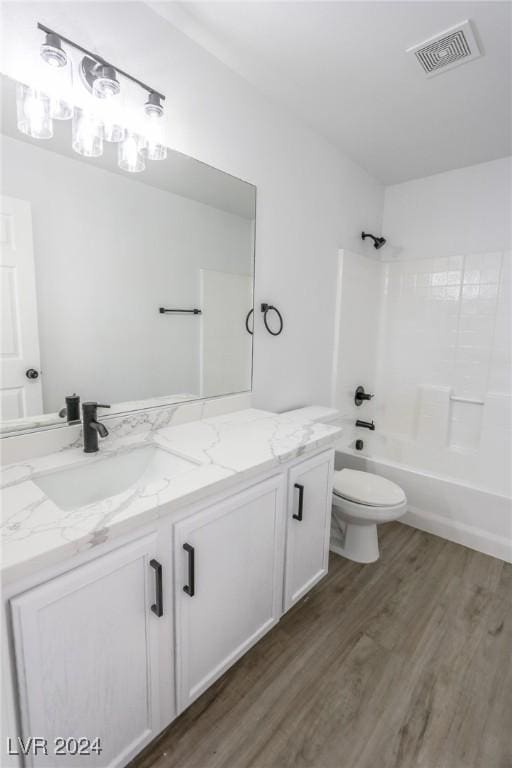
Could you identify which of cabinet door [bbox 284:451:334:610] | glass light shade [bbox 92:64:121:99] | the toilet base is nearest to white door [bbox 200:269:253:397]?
cabinet door [bbox 284:451:334:610]

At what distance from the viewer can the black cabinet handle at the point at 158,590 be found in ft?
3.28

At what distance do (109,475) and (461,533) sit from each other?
216cm

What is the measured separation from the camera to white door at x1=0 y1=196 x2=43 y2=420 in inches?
44.9

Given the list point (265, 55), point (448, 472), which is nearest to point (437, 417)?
point (448, 472)

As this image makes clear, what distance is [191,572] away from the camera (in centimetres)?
110

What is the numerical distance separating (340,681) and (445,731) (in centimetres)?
36

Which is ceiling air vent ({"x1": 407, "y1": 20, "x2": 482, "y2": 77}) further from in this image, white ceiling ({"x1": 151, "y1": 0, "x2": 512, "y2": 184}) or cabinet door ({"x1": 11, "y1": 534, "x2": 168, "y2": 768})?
cabinet door ({"x1": 11, "y1": 534, "x2": 168, "y2": 768})

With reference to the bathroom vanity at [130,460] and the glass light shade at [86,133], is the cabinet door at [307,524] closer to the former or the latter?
the bathroom vanity at [130,460]

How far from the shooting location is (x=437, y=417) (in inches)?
111

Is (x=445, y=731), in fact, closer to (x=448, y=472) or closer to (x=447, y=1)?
(x=448, y=472)

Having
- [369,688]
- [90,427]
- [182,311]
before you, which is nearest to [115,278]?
[182,311]

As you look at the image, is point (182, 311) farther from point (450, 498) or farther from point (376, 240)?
point (450, 498)

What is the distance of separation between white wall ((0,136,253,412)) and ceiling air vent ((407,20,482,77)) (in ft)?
3.41

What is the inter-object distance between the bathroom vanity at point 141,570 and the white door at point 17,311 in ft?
0.74
